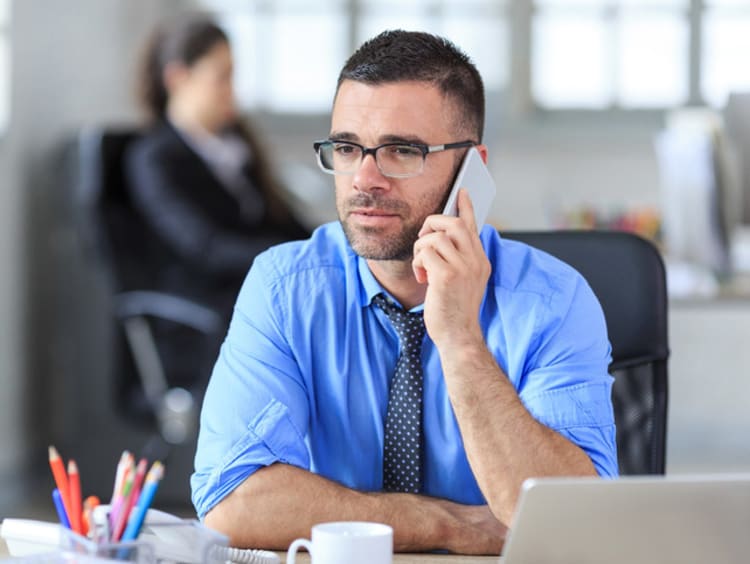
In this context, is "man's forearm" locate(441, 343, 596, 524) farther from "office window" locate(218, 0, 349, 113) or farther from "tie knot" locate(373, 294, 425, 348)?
"office window" locate(218, 0, 349, 113)

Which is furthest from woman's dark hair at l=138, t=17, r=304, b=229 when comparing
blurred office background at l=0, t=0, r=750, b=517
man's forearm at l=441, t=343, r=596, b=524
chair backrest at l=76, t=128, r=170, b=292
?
man's forearm at l=441, t=343, r=596, b=524

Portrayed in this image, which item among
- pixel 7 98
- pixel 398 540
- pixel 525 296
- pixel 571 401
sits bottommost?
pixel 398 540

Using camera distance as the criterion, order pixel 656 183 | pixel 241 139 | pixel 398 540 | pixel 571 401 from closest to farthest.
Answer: pixel 398 540 → pixel 571 401 → pixel 241 139 → pixel 656 183

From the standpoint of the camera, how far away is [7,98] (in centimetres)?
421

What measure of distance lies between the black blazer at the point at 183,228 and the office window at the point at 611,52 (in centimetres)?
188

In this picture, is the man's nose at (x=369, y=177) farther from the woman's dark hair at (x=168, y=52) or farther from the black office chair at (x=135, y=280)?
the woman's dark hair at (x=168, y=52)

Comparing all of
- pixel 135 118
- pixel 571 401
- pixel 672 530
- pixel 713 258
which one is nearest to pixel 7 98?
pixel 135 118

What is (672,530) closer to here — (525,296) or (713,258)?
(525,296)

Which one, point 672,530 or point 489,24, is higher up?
point 489,24

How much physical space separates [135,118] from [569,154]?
5.98 ft

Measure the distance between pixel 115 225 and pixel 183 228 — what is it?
0.21m

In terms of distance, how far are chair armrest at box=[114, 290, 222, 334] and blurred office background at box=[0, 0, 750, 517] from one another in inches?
29.5

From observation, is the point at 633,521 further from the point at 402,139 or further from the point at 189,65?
the point at 189,65

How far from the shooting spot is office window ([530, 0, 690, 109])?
5.05 meters
